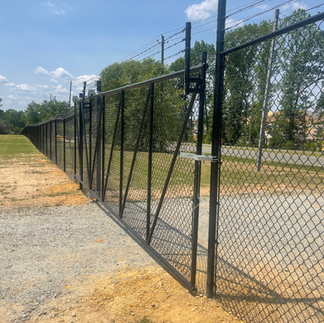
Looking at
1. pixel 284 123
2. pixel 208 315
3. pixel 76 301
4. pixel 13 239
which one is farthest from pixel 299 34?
pixel 13 239

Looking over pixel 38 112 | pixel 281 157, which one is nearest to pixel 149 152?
pixel 281 157

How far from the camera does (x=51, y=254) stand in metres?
4.10

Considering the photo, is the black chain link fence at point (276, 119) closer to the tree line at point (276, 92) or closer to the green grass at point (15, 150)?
the tree line at point (276, 92)

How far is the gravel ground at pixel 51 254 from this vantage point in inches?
122

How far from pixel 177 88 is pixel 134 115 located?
1582mm

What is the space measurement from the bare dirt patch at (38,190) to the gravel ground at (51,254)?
87 centimetres

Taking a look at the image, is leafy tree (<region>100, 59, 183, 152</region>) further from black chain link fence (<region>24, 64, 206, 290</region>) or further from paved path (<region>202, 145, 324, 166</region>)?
paved path (<region>202, 145, 324, 166</region>)

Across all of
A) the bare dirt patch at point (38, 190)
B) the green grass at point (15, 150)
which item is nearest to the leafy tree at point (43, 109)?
the green grass at point (15, 150)

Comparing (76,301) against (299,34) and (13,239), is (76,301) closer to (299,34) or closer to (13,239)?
(13,239)

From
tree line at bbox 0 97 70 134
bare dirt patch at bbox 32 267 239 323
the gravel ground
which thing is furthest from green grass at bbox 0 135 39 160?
tree line at bbox 0 97 70 134

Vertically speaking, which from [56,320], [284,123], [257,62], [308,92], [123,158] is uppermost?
[257,62]

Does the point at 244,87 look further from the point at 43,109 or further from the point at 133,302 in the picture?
the point at 43,109

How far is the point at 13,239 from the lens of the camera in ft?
15.2

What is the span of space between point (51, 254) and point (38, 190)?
4.63 metres
